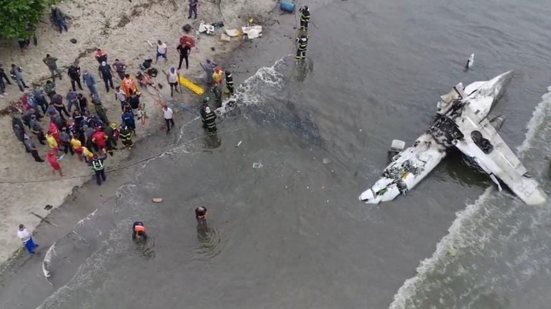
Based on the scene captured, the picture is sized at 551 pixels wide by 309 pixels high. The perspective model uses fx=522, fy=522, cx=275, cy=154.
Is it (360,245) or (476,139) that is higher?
(476,139)

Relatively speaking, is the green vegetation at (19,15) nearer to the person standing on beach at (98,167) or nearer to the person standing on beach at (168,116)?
the person standing on beach at (168,116)

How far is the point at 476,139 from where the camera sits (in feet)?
80.6

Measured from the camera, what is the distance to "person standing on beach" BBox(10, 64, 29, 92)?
24594 millimetres

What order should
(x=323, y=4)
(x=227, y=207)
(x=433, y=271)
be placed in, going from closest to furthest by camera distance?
(x=433, y=271) < (x=227, y=207) < (x=323, y=4)

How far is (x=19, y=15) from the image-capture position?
24906 millimetres

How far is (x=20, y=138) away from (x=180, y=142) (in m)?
6.89

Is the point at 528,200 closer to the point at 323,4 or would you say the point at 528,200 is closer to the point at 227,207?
the point at 227,207

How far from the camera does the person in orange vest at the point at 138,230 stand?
2007 cm

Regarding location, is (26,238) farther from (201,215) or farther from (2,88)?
(2,88)

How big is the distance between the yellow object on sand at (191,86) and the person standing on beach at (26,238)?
11.3 m

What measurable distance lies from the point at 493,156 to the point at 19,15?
23285 mm

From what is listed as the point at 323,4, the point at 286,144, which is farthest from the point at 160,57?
the point at 323,4

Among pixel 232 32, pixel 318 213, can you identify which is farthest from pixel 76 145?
pixel 232 32

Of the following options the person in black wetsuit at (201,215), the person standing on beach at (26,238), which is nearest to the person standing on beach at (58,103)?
the person standing on beach at (26,238)
